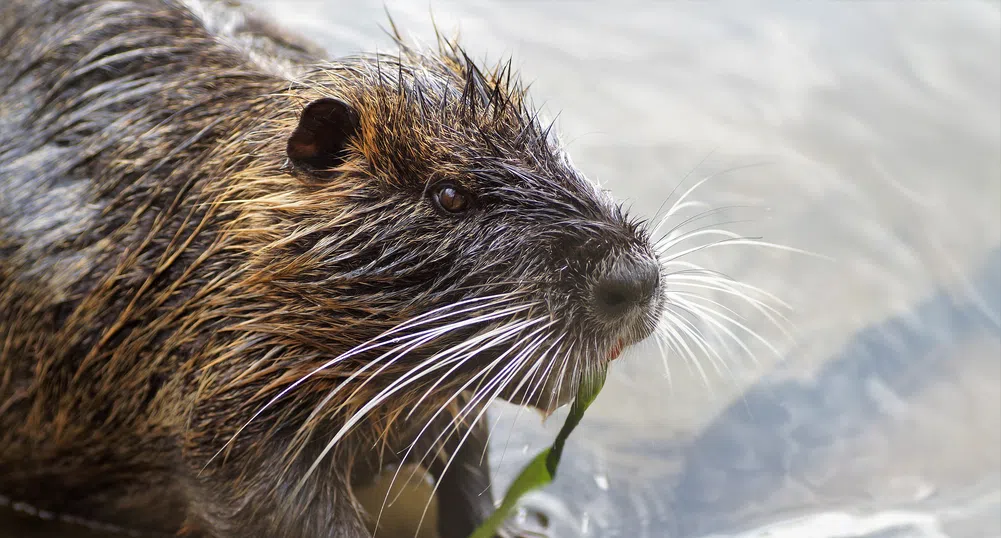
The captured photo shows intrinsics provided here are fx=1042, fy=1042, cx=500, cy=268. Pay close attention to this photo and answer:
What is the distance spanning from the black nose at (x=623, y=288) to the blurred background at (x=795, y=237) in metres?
1.01

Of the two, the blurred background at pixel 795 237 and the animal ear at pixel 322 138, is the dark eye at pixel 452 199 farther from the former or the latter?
the blurred background at pixel 795 237

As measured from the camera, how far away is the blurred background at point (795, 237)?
140 inches

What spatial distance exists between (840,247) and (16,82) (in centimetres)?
301

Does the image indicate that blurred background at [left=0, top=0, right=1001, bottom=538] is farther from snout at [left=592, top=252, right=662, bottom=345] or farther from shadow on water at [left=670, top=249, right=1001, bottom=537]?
snout at [left=592, top=252, right=662, bottom=345]

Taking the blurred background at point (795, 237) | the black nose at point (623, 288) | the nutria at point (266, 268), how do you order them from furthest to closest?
the blurred background at point (795, 237)
the nutria at point (266, 268)
the black nose at point (623, 288)

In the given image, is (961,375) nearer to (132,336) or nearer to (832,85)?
(832,85)

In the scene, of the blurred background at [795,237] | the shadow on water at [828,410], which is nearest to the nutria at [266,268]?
the blurred background at [795,237]

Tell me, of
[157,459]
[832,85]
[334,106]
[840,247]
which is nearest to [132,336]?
[157,459]

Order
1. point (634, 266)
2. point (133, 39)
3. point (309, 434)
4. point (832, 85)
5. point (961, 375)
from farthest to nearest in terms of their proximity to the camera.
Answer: point (832, 85)
point (961, 375)
point (133, 39)
point (309, 434)
point (634, 266)

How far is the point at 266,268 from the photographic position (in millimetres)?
2506

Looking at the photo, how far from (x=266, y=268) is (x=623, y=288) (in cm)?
87

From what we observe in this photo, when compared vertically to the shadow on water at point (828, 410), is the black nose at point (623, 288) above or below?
above

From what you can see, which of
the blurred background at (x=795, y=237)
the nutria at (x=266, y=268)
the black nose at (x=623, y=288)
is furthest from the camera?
the blurred background at (x=795, y=237)

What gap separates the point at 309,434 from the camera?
2.52m
